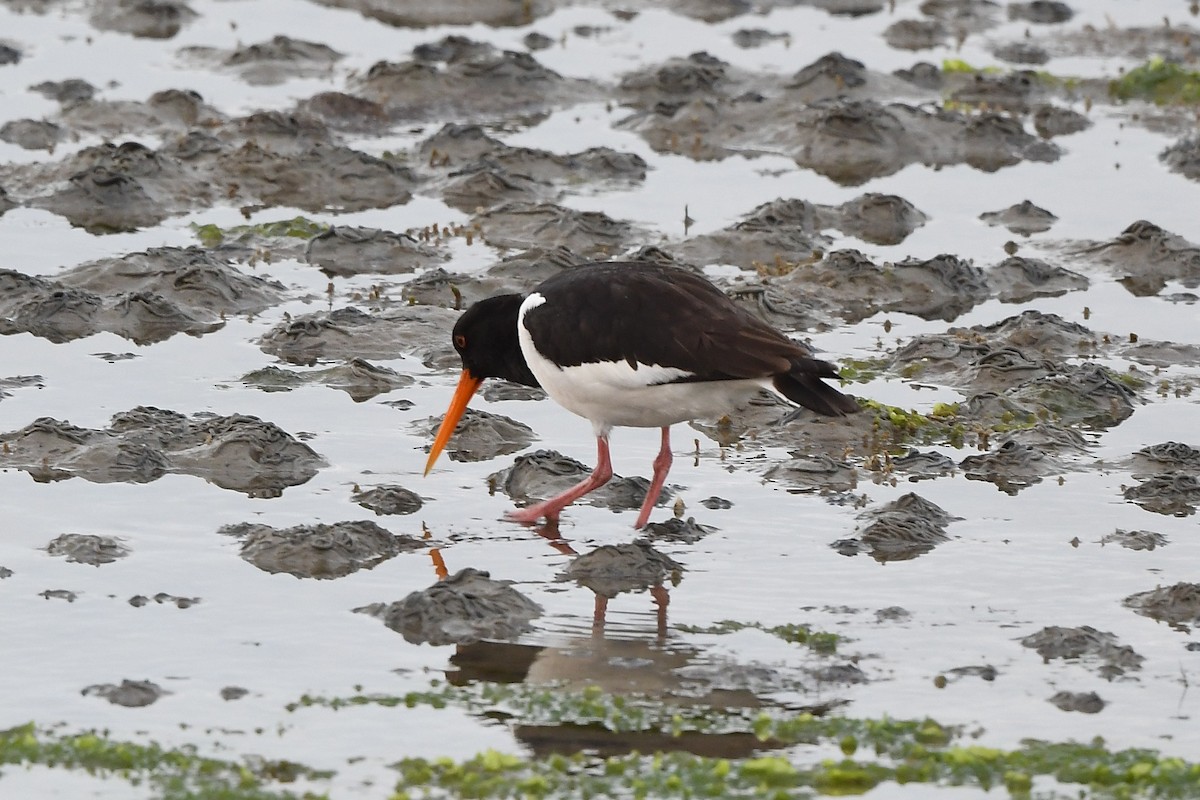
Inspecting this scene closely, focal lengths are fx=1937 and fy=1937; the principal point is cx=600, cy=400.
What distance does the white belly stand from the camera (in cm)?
911

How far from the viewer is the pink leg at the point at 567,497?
374 inches

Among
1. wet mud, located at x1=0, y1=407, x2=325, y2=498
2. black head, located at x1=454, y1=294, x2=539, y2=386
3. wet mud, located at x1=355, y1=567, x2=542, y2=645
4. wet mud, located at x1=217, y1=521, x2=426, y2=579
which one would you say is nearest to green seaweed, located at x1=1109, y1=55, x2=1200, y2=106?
black head, located at x1=454, y1=294, x2=539, y2=386

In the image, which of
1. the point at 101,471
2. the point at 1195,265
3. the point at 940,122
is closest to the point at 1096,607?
the point at 101,471

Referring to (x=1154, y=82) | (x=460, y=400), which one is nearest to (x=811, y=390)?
(x=460, y=400)

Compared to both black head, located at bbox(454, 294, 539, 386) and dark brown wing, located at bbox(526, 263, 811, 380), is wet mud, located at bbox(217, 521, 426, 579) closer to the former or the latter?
dark brown wing, located at bbox(526, 263, 811, 380)

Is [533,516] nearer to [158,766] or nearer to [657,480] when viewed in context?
[657,480]

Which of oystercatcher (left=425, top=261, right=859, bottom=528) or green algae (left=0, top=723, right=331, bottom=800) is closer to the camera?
green algae (left=0, top=723, right=331, bottom=800)

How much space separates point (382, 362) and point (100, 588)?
3968 millimetres

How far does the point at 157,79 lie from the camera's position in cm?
1927

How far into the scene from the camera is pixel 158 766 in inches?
262

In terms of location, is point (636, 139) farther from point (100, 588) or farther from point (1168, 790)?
point (1168, 790)

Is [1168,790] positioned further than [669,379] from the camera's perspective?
No

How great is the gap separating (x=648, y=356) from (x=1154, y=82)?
39.3 ft

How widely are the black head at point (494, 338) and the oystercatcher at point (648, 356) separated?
30 centimetres
